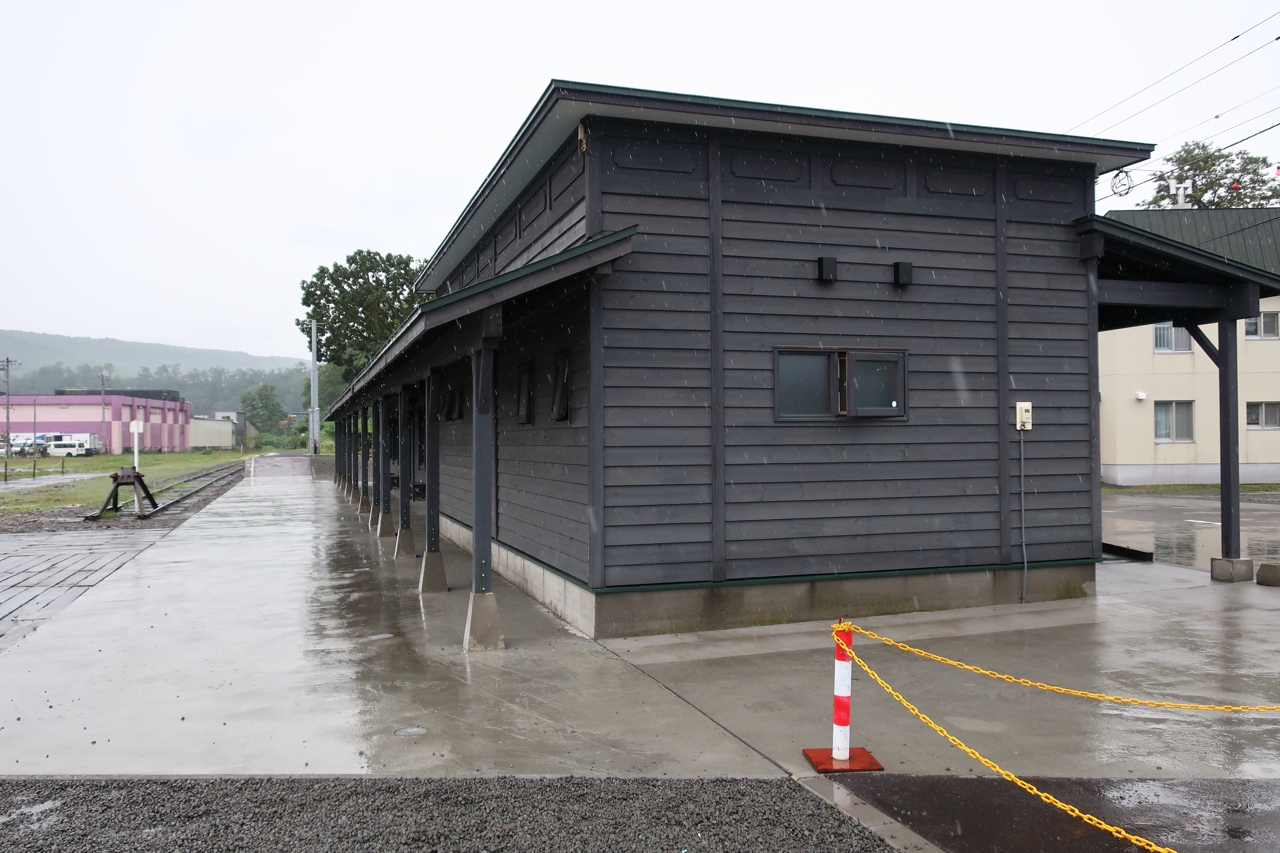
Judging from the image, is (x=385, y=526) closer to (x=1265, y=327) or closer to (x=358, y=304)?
(x=1265, y=327)

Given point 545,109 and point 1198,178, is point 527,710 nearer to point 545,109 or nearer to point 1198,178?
point 545,109

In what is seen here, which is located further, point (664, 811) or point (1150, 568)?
point (1150, 568)

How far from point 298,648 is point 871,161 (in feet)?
24.0

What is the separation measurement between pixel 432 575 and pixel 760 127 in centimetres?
639

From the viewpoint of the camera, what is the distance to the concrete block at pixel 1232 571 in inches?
429

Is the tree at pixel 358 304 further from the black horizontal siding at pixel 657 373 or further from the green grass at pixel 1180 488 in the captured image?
the black horizontal siding at pixel 657 373

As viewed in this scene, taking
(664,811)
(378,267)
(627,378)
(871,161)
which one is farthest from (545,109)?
(378,267)

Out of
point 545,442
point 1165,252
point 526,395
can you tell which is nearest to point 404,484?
point 526,395

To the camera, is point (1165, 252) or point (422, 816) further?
point (1165, 252)

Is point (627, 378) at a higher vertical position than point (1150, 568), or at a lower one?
higher

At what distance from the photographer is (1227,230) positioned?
26.2m

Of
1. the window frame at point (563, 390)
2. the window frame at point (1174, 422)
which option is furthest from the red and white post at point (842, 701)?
the window frame at point (1174, 422)

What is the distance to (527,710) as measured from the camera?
601 cm

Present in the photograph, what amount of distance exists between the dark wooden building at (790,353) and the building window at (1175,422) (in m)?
20.9
